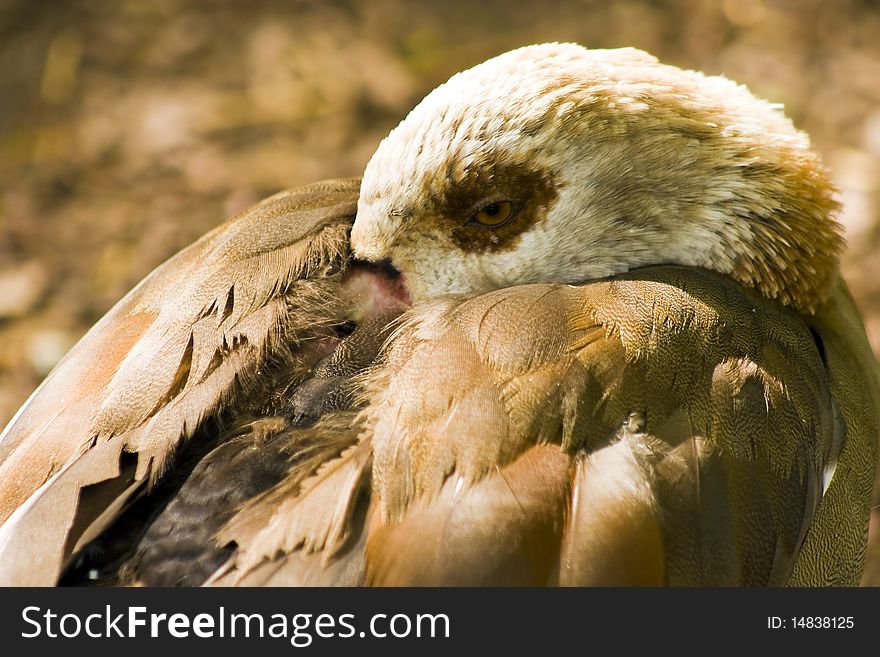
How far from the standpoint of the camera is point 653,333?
64.1 inches

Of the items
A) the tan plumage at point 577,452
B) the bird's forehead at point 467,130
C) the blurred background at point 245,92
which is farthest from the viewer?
the blurred background at point 245,92

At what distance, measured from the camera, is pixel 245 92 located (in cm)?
418

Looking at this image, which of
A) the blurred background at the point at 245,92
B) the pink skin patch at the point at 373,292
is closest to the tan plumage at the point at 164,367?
the pink skin patch at the point at 373,292

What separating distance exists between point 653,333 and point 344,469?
0.53 metres

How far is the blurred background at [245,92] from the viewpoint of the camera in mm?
3678

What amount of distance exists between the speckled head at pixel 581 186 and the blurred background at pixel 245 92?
167 cm

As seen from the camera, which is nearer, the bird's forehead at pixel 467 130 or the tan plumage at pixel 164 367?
the tan plumage at pixel 164 367

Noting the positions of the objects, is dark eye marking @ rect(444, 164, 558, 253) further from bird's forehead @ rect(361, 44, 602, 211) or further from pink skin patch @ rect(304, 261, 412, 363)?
pink skin patch @ rect(304, 261, 412, 363)

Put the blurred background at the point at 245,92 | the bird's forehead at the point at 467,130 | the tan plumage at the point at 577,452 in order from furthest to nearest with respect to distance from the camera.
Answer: the blurred background at the point at 245,92 → the bird's forehead at the point at 467,130 → the tan plumage at the point at 577,452

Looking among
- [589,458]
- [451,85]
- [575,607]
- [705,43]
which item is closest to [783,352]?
[589,458]

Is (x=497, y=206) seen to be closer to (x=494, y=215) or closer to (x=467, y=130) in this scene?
(x=494, y=215)

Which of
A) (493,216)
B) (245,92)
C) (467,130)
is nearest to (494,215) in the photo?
(493,216)

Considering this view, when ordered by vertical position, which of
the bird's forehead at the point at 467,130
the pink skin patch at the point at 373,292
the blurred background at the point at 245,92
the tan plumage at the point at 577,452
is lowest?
the tan plumage at the point at 577,452

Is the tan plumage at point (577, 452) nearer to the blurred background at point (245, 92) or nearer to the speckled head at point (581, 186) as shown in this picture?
the speckled head at point (581, 186)
